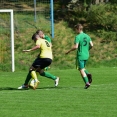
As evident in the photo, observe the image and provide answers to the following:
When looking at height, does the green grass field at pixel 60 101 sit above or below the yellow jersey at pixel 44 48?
below

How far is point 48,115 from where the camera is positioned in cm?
1123

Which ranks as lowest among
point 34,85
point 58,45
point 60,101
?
point 58,45

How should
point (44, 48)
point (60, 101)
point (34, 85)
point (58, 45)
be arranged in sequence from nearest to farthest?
point (60, 101) → point (34, 85) → point (44, 48) → point (58, 45)

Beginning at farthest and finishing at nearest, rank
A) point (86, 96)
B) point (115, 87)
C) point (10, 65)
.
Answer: point (10, 65) → point (115, 87) → point (86, 96)

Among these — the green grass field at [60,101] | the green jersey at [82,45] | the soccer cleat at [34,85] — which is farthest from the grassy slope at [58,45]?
the green jersey at [82,45]

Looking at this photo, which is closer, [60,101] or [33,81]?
[60,101]

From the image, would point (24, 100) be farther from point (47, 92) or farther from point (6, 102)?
point (47, 92)

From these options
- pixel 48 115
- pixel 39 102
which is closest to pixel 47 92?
pixel 39 102

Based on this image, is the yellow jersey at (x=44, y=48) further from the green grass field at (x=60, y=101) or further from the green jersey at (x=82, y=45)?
the green grass field at (x=60, y=101)

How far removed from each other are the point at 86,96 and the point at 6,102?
2.10m

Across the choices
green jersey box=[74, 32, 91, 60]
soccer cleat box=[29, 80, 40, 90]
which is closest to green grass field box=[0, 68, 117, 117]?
soccer cleat box=[29, 80, 40, 90]

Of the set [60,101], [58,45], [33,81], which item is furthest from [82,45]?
[58,45]

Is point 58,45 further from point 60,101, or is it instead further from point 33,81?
point 60,101

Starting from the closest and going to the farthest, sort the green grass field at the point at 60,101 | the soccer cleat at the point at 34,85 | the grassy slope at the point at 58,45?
the green grass field at the point at 60,101
the soccer cleat at the point at 34,85
the grassy slope at the point at 58,45
